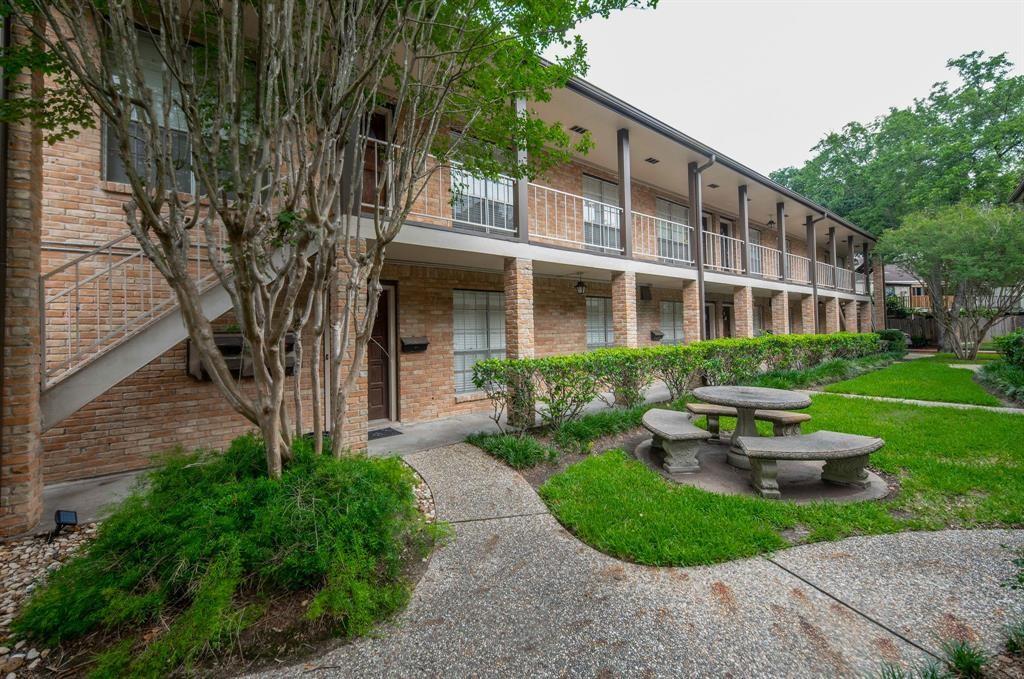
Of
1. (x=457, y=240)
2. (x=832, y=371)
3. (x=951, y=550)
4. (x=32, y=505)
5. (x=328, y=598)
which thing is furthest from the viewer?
(x=832, y=371)

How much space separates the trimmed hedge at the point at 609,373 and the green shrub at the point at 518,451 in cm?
41

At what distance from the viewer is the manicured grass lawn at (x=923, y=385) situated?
28.0 feet

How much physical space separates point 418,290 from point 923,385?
1217 centimetres

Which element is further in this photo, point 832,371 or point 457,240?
point 832,371

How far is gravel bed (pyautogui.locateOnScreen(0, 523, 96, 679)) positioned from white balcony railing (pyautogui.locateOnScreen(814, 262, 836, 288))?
2178 cm

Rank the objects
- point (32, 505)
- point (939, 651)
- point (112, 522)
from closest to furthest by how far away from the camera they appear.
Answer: point (939, 651)
point (112, 522)
point (32, 505)

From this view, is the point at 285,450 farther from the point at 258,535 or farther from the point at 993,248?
the point at 993,248

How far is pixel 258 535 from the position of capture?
101 inches

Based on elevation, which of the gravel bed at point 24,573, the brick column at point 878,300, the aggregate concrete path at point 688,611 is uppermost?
the brick column at point 878,300

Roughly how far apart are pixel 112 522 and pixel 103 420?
306 centimetres

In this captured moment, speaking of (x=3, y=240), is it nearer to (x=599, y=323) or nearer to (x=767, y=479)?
(x=767, y=479)

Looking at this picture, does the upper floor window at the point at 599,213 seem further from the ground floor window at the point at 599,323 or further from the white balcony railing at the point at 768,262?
the white balcony railing at the point at 768,262

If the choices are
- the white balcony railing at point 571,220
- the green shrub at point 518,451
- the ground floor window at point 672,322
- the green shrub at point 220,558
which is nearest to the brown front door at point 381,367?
the green shrub at point 518,451

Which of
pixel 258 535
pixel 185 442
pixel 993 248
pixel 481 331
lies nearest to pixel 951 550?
pixel 258 535
